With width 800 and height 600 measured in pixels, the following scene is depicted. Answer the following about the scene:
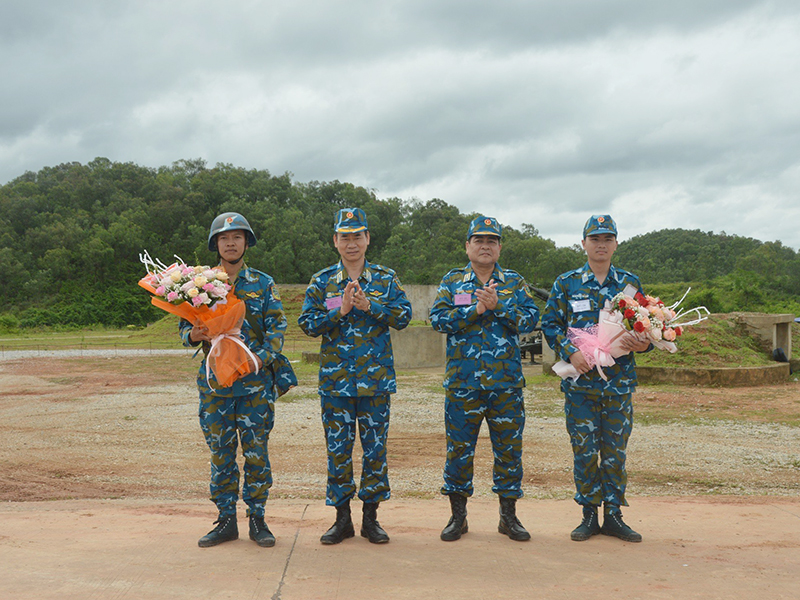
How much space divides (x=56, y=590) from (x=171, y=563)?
59 cm

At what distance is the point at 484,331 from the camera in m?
4.16

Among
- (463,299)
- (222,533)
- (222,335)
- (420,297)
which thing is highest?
(420,297)

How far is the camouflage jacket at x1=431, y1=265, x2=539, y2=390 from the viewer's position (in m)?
4.09

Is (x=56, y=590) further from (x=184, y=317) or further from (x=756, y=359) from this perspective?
(x=756, y=359)

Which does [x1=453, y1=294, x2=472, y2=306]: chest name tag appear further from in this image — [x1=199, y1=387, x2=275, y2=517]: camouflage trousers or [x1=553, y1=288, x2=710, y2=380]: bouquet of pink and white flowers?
[x1=199, y1=387, x2=275, y2=517]: camouflage trousers

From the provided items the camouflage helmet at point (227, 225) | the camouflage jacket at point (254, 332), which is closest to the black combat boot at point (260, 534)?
the camouflage jacket at point (254, 332)

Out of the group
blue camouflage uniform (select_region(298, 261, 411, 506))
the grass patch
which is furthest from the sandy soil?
the grass patch

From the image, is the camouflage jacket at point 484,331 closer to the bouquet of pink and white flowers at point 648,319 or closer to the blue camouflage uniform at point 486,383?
the blue camouflage uniform at point 486,383

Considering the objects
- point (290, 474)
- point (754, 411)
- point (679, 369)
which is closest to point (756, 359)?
point (679, 369)

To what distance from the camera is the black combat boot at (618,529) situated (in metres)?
4.06

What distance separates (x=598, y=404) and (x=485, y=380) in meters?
0.75

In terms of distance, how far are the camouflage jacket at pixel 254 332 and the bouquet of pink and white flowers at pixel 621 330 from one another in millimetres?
1728

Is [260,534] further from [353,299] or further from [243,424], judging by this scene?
[353,299]

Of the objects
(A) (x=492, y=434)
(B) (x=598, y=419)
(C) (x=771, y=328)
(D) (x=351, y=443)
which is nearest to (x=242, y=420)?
(D) (x=351, y=443)
